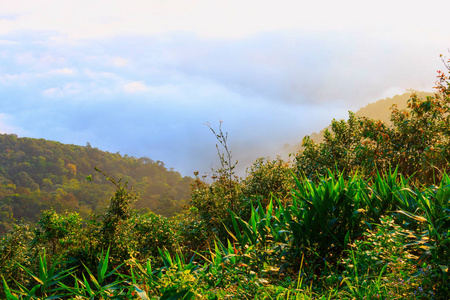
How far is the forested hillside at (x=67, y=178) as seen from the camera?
39525mm

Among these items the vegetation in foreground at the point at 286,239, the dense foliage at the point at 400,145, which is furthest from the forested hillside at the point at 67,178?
the vegetation in foreground at the point at 286,239

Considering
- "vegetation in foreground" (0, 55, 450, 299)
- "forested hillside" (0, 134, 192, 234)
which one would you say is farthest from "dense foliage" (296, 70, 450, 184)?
"forested hillside" (0, 134, 192, 234)

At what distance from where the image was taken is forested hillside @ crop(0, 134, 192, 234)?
1556 inches

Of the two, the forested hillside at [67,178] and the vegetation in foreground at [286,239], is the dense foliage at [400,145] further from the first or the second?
the forested hillside at [67,178]

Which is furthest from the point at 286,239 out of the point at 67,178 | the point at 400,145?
the point at 67,178

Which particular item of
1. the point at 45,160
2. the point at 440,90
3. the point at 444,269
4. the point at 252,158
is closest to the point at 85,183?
the point at 45,160

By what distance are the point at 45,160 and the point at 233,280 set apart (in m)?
57.8

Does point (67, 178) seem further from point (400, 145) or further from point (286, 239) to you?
point (286, 239)

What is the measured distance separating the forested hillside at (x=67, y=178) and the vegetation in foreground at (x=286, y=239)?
30962 millimetres

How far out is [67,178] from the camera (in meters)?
52.2

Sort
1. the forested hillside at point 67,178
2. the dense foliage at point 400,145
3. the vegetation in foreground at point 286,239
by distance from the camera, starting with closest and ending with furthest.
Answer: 1. the vegetation in foreground at point 286,239
2. the dense foliage at point 400,145
3. the forested hillside at point 67,178

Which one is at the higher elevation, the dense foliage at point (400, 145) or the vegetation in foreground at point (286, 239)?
the dense foliage at point (400, 145)

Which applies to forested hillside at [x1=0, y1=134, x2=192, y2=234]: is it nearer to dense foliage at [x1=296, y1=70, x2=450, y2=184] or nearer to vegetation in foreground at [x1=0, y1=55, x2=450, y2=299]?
dense foliage at [x1=296, y1=70, x2=450, y2=184]

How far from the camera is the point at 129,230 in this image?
6242 millimetres
